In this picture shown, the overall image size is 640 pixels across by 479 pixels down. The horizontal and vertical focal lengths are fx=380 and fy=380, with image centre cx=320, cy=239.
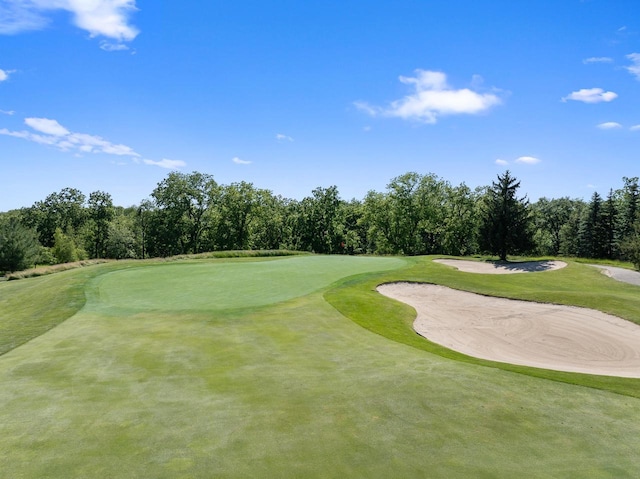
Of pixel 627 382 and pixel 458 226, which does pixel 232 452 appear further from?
pixel 458 226

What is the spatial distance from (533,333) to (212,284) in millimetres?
15524

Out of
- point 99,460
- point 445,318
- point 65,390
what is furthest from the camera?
point 445,318

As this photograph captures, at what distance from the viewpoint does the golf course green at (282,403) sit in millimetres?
5234

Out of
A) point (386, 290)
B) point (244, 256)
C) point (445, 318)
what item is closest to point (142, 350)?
point (445, 318)

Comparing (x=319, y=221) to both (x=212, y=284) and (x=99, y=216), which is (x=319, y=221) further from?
(x=212, y=284)

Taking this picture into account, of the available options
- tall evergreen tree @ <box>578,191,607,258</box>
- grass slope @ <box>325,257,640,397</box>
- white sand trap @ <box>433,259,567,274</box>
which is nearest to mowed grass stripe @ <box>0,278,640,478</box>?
grass slope @ <box>325,257,640,397</box>

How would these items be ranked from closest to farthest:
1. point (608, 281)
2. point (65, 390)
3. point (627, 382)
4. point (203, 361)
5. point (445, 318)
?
point (65, 390) < point (627, 382) < point (203, 361) < point (445, 318) < point (608, 281)

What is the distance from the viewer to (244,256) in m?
41.0

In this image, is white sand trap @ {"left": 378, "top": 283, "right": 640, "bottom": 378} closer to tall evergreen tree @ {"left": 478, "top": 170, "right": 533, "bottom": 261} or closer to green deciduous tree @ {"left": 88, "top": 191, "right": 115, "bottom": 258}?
tall evergreen tree @ {"left": 478, "top": 170, "right": 533, "bottom": 261}

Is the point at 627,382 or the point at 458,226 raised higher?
the point at 458,226

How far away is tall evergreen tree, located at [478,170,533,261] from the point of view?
35.7 metres

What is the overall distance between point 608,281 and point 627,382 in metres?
19.5

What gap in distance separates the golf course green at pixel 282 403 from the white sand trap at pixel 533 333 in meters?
1.50

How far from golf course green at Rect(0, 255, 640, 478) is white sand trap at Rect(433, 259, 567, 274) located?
13848 millimetres
